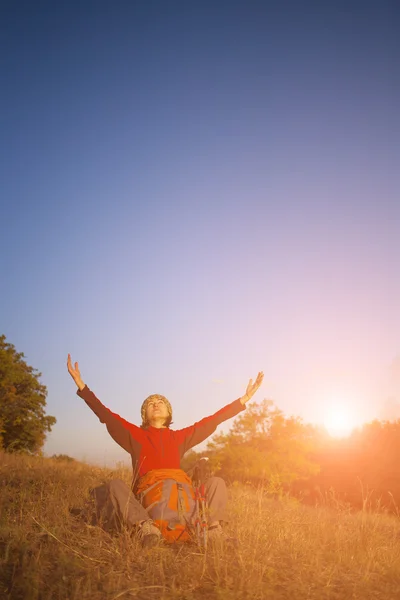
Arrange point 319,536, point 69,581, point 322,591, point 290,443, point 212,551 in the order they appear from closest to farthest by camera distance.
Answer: point 69,581 → point 322,591 → point 212,551 → point 319,536 → point 290,443

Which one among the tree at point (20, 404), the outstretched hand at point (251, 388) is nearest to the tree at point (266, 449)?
the tree at point (20, 404)

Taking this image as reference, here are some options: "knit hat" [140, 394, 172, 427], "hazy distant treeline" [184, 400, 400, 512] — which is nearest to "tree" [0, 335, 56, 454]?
"hazy distant treeline" [184, 400, 400, 512]

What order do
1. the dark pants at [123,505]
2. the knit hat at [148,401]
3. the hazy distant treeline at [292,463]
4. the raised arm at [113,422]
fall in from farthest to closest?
the hazy distant treeline at [292,463] → the knit hat at [148,401] → the raised arm at [113,422] → the dark pants at [123,505]

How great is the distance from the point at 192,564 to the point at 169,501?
1.03 meters

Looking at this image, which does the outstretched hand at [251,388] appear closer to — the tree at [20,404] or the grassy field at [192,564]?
the grassy field at [192,564]

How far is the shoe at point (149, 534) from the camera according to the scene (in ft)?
Result: 14.2

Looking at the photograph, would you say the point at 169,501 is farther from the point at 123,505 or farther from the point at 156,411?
the point at 156,411

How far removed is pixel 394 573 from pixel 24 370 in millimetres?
24631

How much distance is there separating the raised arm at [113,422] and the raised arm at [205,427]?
0.63m

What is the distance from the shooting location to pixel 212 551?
13.9 feet

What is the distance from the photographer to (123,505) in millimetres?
4660

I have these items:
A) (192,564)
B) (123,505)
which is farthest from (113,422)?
(192,564)

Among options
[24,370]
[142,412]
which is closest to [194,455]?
[24,370]

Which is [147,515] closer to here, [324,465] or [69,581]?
[69,581]
